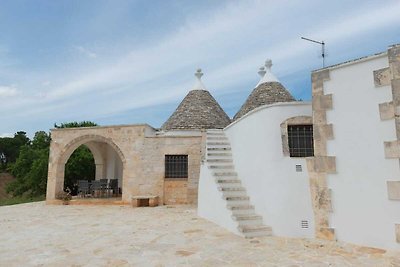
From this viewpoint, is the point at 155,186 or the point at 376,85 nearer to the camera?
the point at 376,85

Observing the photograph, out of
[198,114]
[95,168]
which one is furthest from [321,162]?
[95,168]

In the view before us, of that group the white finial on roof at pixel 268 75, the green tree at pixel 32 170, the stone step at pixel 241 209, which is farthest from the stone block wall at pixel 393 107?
the green tree at pixel 32 170

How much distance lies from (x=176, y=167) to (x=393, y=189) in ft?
29.2

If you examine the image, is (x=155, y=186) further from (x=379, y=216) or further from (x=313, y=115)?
(x=379, y=216)

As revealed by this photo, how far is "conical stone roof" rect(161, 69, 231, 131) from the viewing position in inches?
581

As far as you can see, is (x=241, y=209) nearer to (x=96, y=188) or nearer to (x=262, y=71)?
(x=96, y=188)

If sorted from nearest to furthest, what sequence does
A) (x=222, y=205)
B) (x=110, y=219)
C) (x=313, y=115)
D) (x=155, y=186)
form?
(x=313, y=115)
(x=222, y=205)
(x=110, y=219)
(x=155, y=186)

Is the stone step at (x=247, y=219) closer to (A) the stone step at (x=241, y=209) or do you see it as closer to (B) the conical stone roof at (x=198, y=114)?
(A) the stone step at (x=241, y=209)

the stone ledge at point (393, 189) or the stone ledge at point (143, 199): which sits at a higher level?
the stone ledge at point (393, 189)

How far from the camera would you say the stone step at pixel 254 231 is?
588cm

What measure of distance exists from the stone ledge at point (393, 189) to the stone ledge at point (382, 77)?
1691 mm

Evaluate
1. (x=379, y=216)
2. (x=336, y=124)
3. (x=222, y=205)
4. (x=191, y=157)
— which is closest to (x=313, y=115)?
(x=336, y=124)

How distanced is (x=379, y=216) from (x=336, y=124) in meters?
1.78

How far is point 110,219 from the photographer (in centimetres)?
845
